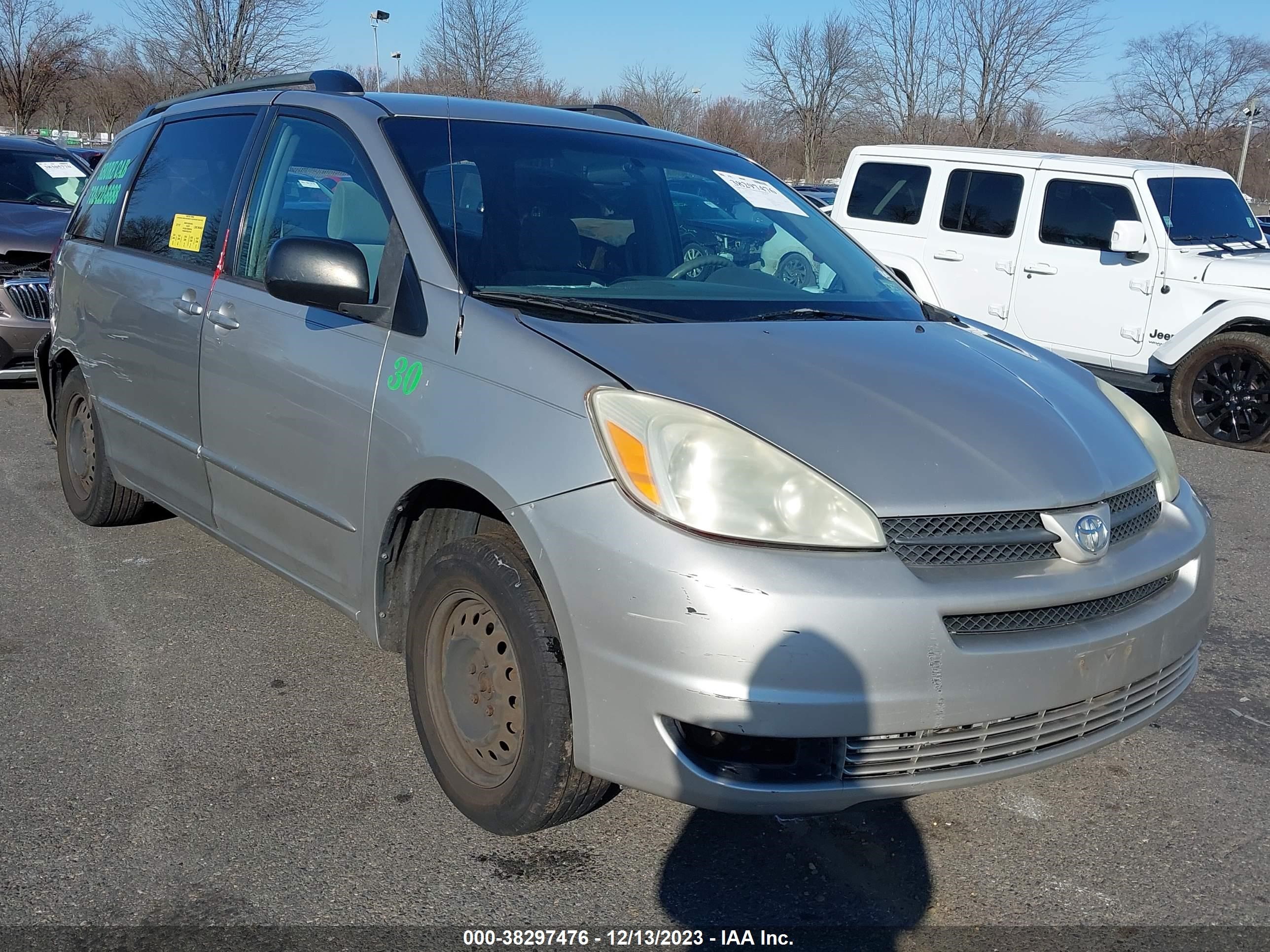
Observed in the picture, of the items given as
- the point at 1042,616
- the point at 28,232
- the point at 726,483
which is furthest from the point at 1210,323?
the point at 28,232

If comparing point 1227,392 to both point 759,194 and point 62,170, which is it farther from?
point 62,170

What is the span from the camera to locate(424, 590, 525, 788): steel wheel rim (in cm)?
271

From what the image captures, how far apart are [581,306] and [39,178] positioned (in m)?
8.72

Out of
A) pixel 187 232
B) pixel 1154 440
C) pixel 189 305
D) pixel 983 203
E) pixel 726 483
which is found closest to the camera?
pixel 726 483

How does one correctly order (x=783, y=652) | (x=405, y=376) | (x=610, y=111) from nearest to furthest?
1. (x=783, y=652)
2. (x=405, y=376)
3. (x=610, y=111)

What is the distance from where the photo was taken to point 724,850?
2816mm

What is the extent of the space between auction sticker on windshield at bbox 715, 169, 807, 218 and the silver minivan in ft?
0.06

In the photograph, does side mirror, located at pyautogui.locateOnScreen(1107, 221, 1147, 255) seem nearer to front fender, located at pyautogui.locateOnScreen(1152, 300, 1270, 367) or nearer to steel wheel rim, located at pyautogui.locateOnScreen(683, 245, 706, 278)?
front fender, located at pyautogui.locateOnScreen(1152, 300, 1270, 367)

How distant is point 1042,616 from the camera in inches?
96.9

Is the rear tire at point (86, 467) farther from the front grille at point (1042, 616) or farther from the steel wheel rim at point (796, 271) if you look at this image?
the front grille at point (1042, 616)

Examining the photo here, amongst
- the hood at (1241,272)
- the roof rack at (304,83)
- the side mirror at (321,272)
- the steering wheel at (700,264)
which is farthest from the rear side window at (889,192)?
the side mirror at (321,272)

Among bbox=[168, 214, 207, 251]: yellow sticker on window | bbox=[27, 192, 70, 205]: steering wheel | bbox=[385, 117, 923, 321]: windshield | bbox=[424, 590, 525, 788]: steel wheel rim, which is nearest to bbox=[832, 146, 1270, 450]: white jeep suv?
bbox=[385, 117, 923, 321]: windshield

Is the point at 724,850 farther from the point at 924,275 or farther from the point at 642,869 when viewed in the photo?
the point at 924,275

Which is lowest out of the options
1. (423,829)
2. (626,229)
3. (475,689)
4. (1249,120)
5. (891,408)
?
(423,829)
